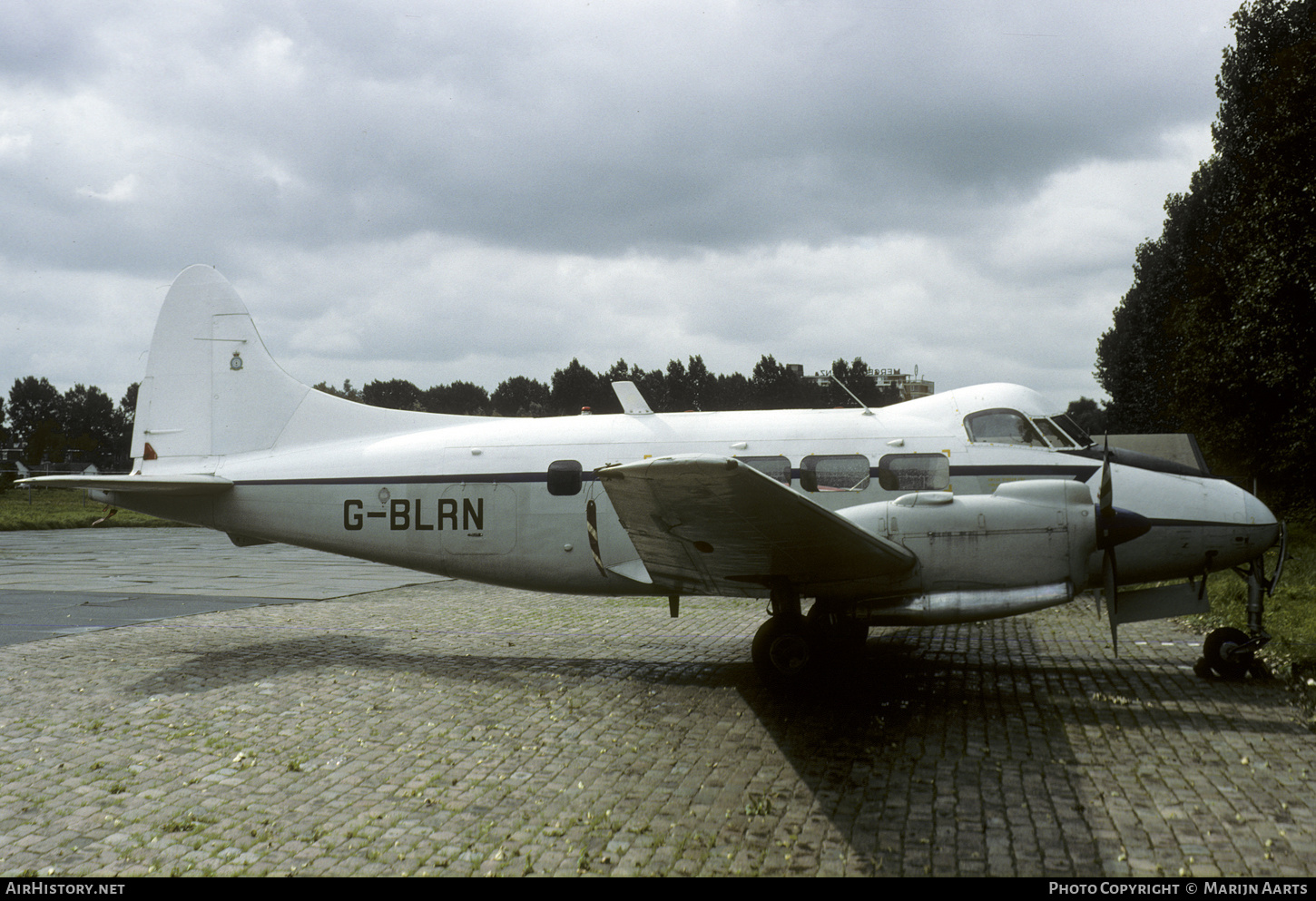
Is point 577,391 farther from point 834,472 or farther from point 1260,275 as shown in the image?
point 834,472

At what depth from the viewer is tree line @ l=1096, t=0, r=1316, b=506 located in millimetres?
19109

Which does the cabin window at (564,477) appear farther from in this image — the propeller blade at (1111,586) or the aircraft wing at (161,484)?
the propeller blade at (1111,586)

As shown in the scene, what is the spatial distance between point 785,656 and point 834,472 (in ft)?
7.80

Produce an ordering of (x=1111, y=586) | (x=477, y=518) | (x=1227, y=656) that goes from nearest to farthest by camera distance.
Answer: (x=1111, y=586) → (x=1227, y=656) → (x=477, y=518)

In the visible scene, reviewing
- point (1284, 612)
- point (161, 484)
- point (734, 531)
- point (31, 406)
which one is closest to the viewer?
point (734, 531)

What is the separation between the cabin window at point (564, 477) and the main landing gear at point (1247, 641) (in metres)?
6.76

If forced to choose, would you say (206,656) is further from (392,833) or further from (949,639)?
(949,639)

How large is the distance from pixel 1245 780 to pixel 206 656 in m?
10.7

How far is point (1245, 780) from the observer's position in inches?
222

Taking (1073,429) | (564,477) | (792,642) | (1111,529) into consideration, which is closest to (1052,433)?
(1073,429)

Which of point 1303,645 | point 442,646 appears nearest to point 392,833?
point 442,646

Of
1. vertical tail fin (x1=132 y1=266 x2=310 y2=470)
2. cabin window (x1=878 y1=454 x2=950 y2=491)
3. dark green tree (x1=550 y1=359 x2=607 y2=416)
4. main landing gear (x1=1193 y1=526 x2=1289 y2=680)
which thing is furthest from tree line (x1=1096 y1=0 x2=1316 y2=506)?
dark green tree (x1=550 y1=359 x2=607 y2=416)

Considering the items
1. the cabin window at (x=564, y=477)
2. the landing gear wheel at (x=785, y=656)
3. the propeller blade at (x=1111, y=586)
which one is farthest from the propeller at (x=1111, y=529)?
the cabin window at (x=564, y=477)

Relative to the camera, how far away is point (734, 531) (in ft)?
21.9
